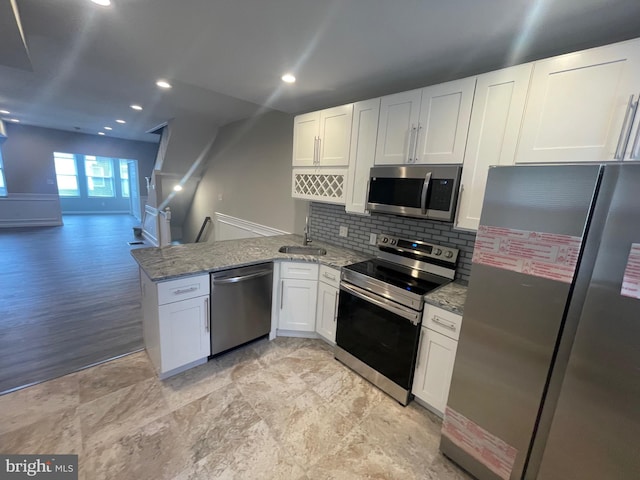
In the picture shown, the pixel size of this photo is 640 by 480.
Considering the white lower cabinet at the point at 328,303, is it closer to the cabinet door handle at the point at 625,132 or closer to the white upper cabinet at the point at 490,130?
the white upper cabinet at the point at 490,130

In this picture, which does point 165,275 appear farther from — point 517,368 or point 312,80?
point 517,368

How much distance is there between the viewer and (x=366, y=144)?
231 cm

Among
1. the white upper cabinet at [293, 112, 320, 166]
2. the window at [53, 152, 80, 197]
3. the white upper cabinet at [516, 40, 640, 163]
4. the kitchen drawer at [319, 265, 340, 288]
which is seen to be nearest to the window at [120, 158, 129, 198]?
the window at [53, 152, 80, 197]

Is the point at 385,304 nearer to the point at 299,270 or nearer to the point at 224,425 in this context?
the point at 299,270

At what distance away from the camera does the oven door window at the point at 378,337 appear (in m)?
1.92

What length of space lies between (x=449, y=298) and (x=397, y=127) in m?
1.35

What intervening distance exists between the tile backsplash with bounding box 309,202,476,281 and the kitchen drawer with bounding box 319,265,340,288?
0.54 meters

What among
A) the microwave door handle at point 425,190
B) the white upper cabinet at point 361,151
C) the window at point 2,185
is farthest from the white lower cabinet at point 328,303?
the window at point 2,185

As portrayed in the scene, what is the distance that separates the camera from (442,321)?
174 centimetres

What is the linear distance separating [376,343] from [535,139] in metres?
1.71

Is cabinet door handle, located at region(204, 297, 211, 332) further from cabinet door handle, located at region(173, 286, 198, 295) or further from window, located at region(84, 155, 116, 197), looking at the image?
window, located at region(84, 155, 116, 197)

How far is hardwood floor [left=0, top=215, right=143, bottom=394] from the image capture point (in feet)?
7.41

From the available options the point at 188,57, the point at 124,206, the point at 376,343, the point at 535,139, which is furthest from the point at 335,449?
the point at 124,206

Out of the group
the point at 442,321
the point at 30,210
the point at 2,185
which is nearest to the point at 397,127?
the point at 442,321
